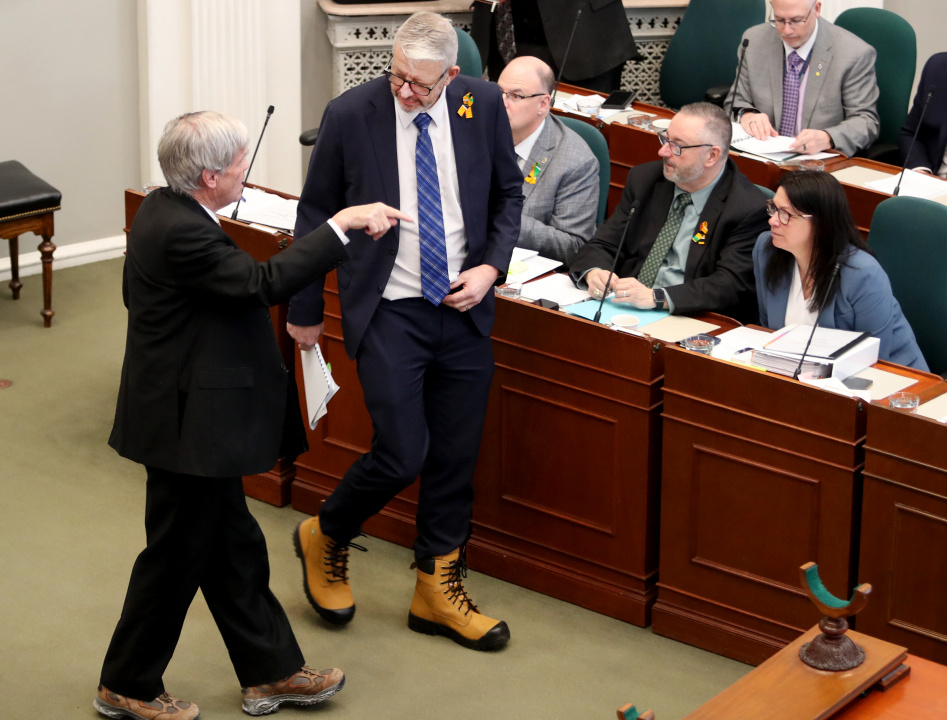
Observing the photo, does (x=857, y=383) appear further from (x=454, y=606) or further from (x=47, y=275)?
(x=47, y=275)

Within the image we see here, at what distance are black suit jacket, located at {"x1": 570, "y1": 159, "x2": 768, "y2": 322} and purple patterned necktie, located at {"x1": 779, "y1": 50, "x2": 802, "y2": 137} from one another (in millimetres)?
1537

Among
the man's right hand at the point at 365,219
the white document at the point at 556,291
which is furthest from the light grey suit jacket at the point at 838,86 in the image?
the man's right hand at the point at 365,219

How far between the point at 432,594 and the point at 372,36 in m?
3.58

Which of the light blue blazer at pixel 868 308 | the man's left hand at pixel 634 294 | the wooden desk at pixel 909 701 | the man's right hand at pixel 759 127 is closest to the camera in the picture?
the wooden desk at pixel 909 701

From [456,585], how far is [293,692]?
0.51 meters

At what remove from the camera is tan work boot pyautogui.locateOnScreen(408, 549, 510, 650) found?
10.6 ft

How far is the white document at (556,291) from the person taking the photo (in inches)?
137

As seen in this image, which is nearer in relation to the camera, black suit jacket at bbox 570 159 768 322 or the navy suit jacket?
the navy suit jacket

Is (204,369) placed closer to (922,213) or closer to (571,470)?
(571,470)

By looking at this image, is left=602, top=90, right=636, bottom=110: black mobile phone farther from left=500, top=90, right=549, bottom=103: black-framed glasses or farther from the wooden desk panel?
the wooden desk panel

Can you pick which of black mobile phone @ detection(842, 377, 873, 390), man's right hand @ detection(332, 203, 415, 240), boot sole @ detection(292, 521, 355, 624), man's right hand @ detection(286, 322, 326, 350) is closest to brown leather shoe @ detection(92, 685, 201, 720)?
boot sole @ detection(292, 521, 355, 624)

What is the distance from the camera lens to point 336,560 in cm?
329

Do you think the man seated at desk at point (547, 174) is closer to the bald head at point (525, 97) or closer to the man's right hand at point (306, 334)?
the bald head at point (525, 97)

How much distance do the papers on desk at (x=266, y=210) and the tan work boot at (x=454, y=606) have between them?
1145 millimetres
